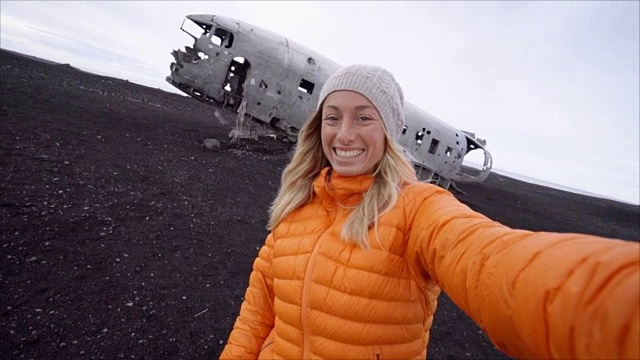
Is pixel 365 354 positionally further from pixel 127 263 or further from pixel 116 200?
pixel 116 200

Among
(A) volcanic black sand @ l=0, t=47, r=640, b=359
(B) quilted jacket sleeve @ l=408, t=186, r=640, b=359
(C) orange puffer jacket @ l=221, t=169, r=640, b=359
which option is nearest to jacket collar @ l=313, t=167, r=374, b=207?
(C) orange puffer jacket @ l=221, t=169, r=640, b=359

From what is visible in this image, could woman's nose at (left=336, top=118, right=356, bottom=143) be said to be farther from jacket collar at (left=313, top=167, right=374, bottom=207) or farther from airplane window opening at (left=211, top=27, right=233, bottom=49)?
airplane window opening at (left=211, top=27, right=233, bottom=49)

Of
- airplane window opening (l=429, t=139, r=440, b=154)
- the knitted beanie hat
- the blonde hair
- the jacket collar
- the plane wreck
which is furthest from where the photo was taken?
airplane window opening (l=429, t=139, r=440, b=154)

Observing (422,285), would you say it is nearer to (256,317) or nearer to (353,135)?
(353,135)

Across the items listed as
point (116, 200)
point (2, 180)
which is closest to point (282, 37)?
point (116, 200)

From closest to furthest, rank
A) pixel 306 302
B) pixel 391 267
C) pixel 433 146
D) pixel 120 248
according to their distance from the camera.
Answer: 1. pixel 391 267
2. pixel 306 302
3. pixel 120 248
4. pixel 433 146

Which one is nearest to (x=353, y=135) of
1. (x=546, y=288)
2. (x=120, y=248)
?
(x=546, y=288)

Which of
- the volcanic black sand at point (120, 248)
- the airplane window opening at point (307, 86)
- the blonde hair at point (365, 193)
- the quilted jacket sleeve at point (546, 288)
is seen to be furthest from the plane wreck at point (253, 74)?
the quilted jacket sleeve at point (546, 288)
